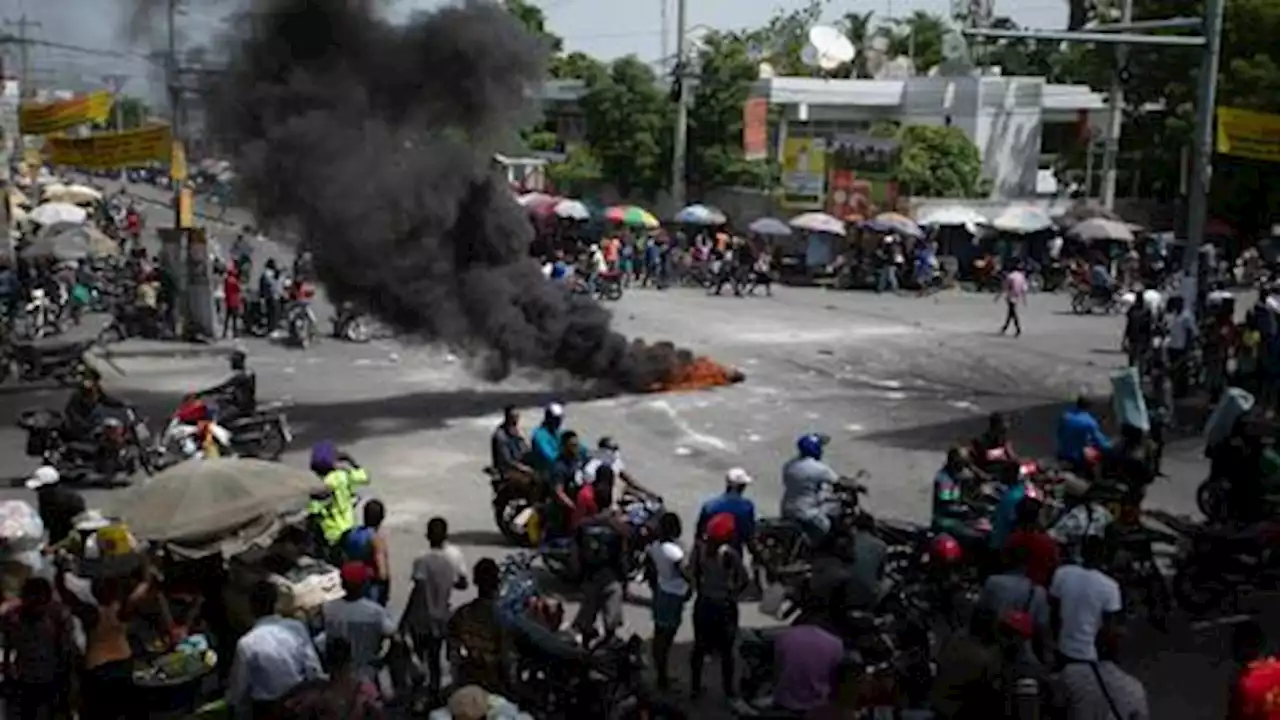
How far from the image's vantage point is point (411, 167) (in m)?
19.0

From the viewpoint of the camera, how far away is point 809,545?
442 inches

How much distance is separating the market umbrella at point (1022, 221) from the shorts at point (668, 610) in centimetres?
3033

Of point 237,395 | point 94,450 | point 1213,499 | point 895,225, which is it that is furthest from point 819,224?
point 94,450

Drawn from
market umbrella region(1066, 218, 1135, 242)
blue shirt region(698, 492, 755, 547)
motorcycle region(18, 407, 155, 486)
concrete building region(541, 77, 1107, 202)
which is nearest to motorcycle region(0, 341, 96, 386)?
motorcycle region(18, 407, 155, 486)

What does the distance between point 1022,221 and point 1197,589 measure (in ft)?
91.4

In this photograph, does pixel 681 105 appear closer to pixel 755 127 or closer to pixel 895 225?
pixel 755 127

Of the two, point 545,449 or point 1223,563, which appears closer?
point 1223,563

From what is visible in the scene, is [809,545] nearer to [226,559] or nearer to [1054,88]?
[226,559]

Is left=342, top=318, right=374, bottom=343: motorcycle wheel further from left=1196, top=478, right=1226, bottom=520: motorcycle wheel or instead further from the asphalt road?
left=1196, top=478, right=1226, bottom=520: motorcycle wheel

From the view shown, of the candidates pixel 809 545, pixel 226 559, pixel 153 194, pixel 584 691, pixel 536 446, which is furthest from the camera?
pixel 153 194

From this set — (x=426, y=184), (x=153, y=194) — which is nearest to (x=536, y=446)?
(x=426, y=184)

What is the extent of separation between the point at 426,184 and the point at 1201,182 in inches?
424

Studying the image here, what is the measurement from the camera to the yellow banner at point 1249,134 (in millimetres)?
19891

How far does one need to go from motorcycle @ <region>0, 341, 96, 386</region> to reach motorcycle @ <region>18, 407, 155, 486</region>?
5370 millimetres
